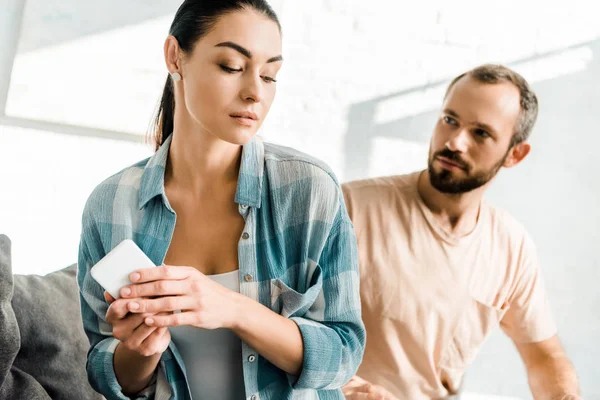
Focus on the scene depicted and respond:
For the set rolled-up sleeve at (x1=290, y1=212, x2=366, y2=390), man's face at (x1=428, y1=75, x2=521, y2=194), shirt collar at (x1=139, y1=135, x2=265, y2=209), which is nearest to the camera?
rolled-up sleeve at (x1=290, y1=212, x2=366, y2=390)

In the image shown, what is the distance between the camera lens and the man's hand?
5.45ft

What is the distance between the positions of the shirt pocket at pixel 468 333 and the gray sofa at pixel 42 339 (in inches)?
37.3

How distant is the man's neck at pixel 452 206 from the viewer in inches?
78.7

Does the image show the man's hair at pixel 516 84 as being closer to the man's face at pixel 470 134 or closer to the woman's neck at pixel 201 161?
the man's face at pixel 470 134

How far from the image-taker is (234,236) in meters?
1.29

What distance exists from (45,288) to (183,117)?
65 centimetres

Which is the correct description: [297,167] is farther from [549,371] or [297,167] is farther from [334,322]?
[549,371]

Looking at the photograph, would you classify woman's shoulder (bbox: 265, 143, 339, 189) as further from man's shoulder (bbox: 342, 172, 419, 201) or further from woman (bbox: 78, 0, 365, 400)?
man's shoulder (bbox: 342, 172, 419, 201)

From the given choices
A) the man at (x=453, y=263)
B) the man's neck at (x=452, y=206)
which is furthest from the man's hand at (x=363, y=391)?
the man's neck at (x=452, y=206)

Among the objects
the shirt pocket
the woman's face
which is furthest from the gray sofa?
the shirt pocket

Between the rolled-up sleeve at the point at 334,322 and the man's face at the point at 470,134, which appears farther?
the man's face at the point at 470,134

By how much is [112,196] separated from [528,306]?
4.36 feet

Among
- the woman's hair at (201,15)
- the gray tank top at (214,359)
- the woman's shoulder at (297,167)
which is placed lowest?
the gray tank top at (214,359)

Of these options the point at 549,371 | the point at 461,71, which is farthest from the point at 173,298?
the point at 461,71
